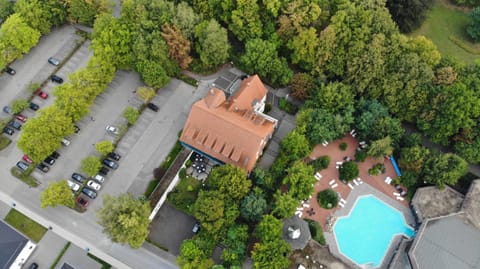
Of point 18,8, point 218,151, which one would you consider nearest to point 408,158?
point 218,151

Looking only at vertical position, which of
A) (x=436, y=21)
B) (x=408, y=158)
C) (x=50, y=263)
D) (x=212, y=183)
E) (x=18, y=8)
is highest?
(x=436, y=21)

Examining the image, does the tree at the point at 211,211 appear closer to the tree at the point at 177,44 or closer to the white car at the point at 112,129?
the white car at the point at 112,129

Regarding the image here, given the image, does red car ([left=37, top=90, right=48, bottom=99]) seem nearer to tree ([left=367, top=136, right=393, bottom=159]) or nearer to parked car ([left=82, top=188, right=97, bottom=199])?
parked car ([left=82, top=188, right=97, bottom=199])

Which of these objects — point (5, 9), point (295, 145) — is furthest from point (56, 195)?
point (5, 9)

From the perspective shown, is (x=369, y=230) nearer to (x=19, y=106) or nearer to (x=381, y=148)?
(x=381, y=148)

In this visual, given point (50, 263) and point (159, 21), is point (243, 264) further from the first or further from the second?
point (159, 21)

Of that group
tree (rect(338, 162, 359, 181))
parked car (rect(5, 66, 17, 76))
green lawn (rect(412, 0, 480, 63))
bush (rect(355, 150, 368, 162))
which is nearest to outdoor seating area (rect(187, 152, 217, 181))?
tree (rect(338, 162, 359, 181))

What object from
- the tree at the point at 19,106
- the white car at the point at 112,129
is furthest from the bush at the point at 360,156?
the tree at the point at 19,106
